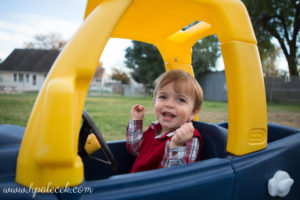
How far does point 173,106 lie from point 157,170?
1.60 ft

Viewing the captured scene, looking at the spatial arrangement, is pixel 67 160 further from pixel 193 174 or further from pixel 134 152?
pixel 134 152

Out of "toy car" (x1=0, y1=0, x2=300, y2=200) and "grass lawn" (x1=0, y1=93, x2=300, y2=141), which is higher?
"toy car" (x1=0, y1=0, x2=300, y2=200)

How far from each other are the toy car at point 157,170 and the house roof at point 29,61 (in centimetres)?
2504

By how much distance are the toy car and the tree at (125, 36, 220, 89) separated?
15.3 metres

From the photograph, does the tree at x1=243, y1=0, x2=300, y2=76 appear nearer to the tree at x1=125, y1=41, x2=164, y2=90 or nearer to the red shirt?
the tree at x1=125, y1=41, x2=164, y2=90

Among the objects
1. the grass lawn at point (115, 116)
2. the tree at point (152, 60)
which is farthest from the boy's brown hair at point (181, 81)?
the tree at point (152, 60)

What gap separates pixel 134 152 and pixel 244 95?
2.89 ft

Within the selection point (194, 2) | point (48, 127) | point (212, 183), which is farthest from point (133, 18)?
point (212, 183)

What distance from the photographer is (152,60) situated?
17.0 meters

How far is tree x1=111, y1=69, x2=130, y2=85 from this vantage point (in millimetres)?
36438

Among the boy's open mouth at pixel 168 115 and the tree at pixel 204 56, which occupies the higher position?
the tree at pixel 204 56

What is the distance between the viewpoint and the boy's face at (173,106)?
4.26 ft

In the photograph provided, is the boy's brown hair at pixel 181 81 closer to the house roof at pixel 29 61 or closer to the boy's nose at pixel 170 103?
the boy's nose at pixel 170 103

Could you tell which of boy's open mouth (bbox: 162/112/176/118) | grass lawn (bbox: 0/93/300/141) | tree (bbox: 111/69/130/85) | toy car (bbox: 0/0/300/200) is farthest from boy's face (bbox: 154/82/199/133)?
tree (bbox: 111/69/130/85)
